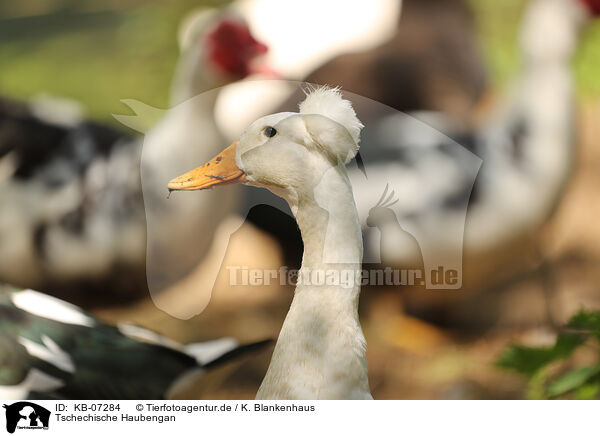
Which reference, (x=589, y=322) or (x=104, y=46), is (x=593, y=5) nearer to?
(x=589, y=322)

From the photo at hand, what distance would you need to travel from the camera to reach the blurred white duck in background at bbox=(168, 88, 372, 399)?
40.7 inches

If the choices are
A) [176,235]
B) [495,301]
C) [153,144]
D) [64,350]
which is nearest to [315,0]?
[153,144]

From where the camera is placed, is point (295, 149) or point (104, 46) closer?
point (295, 149)

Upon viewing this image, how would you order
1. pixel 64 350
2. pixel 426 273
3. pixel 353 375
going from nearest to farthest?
pixel 353 375
pixel 64 350
pixel 426 273

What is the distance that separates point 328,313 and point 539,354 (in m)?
0.30

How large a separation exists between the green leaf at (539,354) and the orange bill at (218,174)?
476 millimetres

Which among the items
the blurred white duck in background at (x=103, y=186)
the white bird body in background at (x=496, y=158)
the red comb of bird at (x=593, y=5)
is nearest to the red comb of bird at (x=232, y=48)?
the blurred white duck in background at (x=103, y=186)

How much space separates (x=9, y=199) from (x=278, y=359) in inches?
27.3

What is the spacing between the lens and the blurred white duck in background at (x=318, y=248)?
1.03 meters

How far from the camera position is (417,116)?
4.59ft

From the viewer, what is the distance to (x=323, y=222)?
3.44ft

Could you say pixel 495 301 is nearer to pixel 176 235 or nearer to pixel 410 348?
pixel 410 348

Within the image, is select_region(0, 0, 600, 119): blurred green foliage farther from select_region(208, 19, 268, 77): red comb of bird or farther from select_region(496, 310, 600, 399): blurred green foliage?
select_region(496, 310, 600, 399): blurred green foliage
